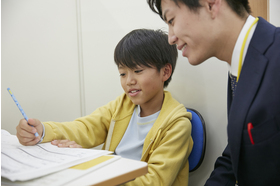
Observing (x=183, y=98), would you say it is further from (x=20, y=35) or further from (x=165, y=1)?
(x=20, y=35)

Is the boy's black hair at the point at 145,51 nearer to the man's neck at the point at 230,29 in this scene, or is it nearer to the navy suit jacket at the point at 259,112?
the man's neck at the point at 230,29

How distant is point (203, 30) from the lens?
31.0 inches

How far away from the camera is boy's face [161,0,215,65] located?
784 millimetres

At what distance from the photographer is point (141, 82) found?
3.71ft

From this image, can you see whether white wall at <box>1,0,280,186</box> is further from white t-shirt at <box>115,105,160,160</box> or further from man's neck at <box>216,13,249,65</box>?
man's neck at <box>216,13,249,65</box>

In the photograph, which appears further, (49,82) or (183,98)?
(49,82)

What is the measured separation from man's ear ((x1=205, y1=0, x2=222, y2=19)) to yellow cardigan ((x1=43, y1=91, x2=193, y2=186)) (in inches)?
17.6

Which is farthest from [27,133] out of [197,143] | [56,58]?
[56,58]

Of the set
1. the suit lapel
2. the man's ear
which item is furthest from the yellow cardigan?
the man's ear

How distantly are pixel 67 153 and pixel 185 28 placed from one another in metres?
0.54

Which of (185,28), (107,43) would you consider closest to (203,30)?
(185,28)

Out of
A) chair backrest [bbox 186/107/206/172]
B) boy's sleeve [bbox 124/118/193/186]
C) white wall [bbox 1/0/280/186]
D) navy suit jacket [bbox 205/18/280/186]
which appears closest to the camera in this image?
navy suit jacket [bbox 205/18/280/186]

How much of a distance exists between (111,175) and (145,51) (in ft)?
2.52

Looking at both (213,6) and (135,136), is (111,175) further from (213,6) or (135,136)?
(135,136)
